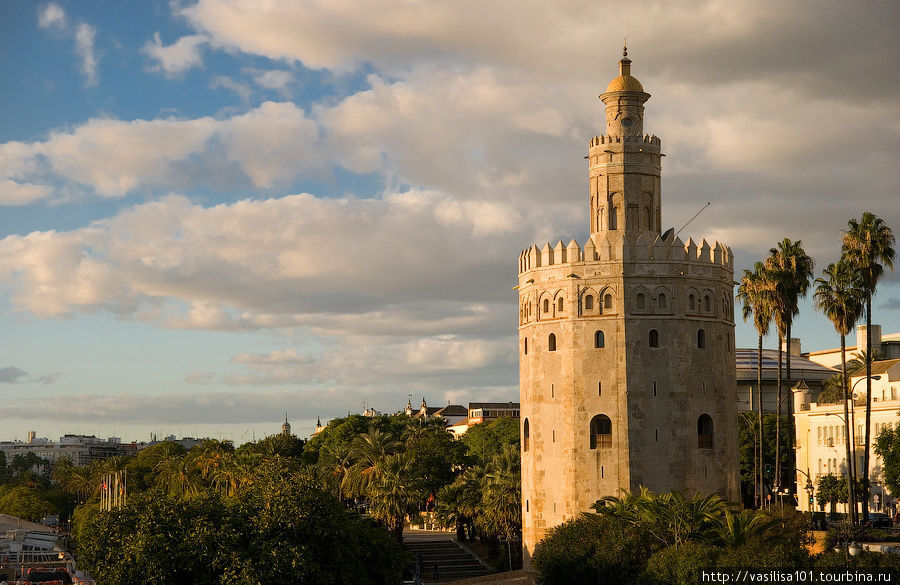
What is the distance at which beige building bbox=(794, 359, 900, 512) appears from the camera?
7756 cm

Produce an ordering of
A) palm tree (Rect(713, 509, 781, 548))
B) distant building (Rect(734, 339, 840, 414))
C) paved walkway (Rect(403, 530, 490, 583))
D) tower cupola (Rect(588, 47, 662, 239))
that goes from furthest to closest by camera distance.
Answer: distant building (Rect(734, 339, 840, 414))
paved walkway (Rect(403, 530, 490, 583))
tower cupola (Rect(588, 47, 662, 239))
palm tree (Rect(713, 509, 781, 548))

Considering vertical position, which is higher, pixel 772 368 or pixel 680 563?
pixel 772 368

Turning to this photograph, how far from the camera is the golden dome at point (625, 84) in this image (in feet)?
186

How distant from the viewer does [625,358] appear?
5256cm

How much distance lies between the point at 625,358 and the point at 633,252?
5.19m

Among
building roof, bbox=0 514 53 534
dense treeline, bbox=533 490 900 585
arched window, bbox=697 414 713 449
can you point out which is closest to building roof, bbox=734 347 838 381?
arched window, bbox=697 414 713 449

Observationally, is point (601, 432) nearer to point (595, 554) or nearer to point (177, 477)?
point (595, 554)

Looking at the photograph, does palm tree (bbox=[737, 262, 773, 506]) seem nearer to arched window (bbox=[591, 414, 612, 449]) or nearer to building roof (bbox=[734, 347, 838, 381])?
arched window (bbox=[591, 414, 612, 449])

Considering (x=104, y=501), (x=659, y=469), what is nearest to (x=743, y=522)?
(x=659, y=469)

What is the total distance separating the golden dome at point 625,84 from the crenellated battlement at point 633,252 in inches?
307

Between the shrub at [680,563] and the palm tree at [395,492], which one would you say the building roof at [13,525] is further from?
the shrub at [680,563]

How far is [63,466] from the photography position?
541 ft

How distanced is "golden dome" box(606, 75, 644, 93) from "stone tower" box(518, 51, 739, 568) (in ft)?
5.60

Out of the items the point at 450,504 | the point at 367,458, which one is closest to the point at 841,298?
the point at 450,504
